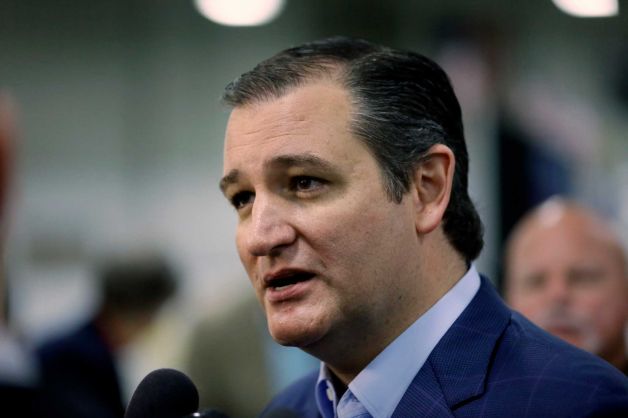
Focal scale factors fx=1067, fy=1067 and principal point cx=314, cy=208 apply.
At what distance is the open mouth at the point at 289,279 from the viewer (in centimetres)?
215

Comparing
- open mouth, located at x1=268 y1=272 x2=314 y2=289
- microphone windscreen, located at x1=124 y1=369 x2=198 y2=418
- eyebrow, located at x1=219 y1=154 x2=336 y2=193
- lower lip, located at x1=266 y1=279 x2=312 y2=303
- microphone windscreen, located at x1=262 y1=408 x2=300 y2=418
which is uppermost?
eyebrow, located at x1=219 y1=154 x2=336 y2=193

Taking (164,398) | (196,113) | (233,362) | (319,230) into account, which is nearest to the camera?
(164,398)

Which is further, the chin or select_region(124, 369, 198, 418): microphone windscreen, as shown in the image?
the chin

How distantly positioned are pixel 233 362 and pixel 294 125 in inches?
105

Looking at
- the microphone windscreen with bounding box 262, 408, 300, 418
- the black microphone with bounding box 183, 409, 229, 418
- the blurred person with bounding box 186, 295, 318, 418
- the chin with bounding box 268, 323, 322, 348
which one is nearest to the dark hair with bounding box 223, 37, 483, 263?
the chin with bounding box 268, 323, 322, 348

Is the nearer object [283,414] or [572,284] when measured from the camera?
[283,414]

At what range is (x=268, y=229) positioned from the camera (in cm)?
214

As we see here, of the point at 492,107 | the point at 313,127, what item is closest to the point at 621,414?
the point at 313,127

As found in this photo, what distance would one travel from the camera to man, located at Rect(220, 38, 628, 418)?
2123mm

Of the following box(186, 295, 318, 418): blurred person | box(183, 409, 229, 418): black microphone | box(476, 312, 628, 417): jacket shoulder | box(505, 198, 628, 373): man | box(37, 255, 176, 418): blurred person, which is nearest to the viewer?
box(183, 409, 229, 418): black microphone

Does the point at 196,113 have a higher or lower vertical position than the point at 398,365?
higher

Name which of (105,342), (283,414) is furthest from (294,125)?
(105,342)

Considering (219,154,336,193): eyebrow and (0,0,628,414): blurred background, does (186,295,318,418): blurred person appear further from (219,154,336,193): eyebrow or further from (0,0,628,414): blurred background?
(219,154,336,193): eyebrow

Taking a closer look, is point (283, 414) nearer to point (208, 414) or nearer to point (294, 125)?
point (208, 414)
